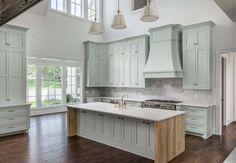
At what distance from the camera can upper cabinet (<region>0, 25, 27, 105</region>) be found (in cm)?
474

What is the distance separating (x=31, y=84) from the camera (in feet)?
23.0

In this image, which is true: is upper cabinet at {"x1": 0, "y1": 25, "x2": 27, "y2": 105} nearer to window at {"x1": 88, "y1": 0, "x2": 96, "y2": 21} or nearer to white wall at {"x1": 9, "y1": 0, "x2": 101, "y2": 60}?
white wall at {"x1": 9, "y1": 0, "x2": 101, "y2": 60}

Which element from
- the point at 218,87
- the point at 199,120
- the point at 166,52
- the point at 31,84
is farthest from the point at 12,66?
the point at 218,87

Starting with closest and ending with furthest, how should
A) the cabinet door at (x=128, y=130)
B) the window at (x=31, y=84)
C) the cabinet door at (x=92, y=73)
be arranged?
the cabinet door at (x=128, y=130) < the window at (x=31, y=84) < the cabinet door at (x=92, y=73)

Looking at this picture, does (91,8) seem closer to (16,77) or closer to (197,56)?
(16,77)

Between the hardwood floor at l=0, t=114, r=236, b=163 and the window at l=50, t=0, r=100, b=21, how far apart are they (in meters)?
4.95

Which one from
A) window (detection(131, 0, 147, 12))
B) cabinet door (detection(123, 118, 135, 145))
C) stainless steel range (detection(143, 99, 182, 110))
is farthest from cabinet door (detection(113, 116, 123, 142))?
window (detection(131, 0, 147, 12))

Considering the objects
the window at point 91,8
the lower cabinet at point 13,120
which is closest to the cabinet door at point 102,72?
the window at point 91,8

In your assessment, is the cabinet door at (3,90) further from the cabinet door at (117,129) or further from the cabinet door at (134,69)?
the cabinet door at (134,69)

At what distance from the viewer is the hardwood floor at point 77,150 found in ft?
11.4

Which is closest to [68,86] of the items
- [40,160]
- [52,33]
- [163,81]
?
[52,33]

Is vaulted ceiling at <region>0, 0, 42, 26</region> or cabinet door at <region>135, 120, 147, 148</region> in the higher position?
vaulted ceiling at <region>0, 0, 42, 26</region>

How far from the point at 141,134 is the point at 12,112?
3431mm

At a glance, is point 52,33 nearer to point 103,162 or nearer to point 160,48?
point 160,48
